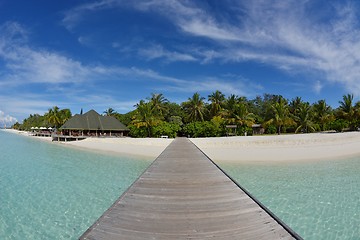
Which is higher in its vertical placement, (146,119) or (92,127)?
(146,119)

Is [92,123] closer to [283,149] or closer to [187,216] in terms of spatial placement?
[283,149]

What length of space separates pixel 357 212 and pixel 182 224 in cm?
682

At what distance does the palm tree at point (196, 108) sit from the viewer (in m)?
49.4

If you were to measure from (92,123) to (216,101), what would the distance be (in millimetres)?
25263

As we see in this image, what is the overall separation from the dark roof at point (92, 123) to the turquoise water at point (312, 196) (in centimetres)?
3442

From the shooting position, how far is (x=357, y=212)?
7.47 metres

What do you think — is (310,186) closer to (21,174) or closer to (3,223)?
(3,223)

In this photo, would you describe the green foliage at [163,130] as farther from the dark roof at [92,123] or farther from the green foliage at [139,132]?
the dark roof at [92,123]

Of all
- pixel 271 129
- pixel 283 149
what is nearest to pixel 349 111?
pixel 271 129

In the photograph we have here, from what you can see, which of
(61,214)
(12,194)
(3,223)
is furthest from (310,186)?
(12,194)

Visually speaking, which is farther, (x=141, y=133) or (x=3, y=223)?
(x=141, y=133)

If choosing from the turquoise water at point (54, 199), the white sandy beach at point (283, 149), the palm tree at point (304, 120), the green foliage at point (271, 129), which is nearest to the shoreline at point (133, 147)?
the white sandy beach at point (283, 149)

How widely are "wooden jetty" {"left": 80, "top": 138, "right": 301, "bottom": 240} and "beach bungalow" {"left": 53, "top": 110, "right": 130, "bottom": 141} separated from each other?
39046 millimetres

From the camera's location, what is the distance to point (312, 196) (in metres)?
9.09
